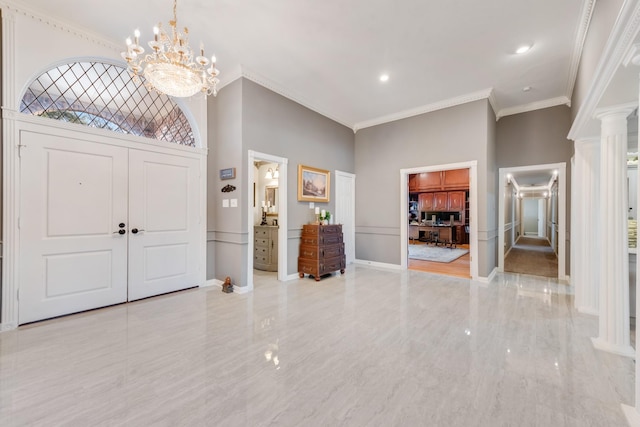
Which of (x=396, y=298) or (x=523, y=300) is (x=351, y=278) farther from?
(x=523, y=300)

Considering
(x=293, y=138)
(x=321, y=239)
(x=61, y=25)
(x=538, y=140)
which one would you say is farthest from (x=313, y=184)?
(x=538, y=140)

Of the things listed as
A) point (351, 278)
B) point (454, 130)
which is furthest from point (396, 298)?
point (454, 130)

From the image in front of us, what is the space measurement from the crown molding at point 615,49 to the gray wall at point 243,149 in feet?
12.5

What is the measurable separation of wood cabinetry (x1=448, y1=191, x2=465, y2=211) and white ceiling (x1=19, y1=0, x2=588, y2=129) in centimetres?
511

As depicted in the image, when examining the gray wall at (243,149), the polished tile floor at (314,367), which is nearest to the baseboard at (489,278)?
the polished tile floor at (314,367)

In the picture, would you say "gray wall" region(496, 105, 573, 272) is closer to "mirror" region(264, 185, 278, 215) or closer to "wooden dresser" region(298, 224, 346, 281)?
"wooden dresser" region(298, 224, 346, 281)

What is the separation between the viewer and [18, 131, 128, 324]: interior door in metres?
2.83

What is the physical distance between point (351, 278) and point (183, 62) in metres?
4.04

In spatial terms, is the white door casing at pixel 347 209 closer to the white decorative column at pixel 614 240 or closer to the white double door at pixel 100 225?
the white double door at pixel 100 225

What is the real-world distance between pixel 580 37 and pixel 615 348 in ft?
11.1

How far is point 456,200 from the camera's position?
972cm

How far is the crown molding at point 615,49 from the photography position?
1439 millimetres

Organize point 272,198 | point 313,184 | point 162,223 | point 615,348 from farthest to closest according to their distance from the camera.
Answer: point 272,198, point 313,184, point 162,223, point 615,348

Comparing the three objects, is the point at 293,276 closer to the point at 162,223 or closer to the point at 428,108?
the point at 162,223
